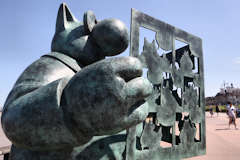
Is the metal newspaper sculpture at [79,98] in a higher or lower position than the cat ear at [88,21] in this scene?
lower

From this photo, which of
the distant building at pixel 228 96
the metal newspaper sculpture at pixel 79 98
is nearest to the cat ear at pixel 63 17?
the metal newspaper sculpture at pixel 79 98

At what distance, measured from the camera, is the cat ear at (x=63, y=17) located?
1.28m

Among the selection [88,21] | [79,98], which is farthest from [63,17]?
[79,98]

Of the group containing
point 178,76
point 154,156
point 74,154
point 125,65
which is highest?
point 178,76

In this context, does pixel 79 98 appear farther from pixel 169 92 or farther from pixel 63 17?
pixel 169 92

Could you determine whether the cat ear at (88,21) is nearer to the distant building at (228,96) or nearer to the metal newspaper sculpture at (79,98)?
the metal newspaper sculpture at (79,98)

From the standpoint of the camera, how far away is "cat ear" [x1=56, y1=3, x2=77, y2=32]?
1.28 metres

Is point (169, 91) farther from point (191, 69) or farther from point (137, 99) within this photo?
point (137, 99)

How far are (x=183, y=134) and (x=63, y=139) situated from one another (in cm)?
224

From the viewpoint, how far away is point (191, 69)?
2826mm

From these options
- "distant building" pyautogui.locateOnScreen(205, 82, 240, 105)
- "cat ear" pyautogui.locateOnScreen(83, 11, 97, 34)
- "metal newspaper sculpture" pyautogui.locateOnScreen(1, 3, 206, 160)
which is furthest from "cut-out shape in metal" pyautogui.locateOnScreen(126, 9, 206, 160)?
"distant building" pyautogui.locateOnScreen(205, 82, 240, 105)

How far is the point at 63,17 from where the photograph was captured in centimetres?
129

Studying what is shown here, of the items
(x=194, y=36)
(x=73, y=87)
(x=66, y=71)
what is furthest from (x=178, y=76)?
(x=73, y=87)

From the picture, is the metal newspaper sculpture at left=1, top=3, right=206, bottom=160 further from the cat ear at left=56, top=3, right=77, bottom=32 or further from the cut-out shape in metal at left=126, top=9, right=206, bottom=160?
the cut-out shape in metal at left=126, top=9, right=206, bottom=160
